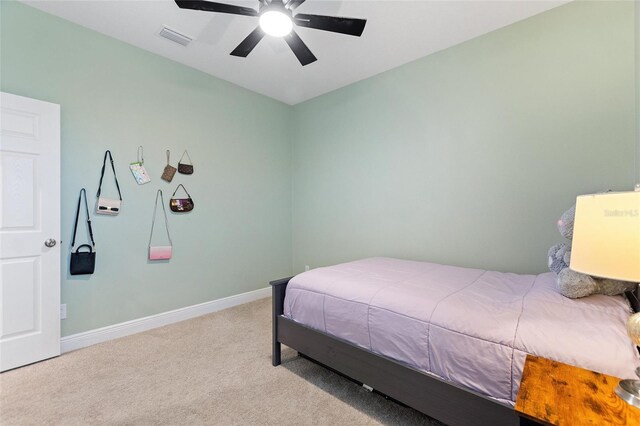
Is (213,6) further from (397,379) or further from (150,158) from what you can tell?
(397,379)

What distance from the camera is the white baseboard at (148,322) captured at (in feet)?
8.05

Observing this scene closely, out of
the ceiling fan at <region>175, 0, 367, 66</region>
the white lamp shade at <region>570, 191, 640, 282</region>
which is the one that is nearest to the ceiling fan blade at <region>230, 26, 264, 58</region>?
the ceiling fan at <region>175, 0, 367, 66</region>

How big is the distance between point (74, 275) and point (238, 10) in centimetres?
248

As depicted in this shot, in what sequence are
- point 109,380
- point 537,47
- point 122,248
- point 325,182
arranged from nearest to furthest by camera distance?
point 109,380 → point 537,47 → point 122,248 → point 325,182

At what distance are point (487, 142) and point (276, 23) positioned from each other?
6.60ft

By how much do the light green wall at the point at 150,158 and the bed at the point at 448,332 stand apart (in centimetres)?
156

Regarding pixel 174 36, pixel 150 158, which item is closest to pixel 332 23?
pixel 174 36

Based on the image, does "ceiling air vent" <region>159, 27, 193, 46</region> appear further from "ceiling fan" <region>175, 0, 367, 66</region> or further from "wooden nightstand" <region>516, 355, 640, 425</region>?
"wooden nightstand" <region>516, 355, 640, 425</region>

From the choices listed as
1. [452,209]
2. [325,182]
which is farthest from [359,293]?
[325,182]

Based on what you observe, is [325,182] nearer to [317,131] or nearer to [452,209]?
[317,131]

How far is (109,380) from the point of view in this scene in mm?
2004

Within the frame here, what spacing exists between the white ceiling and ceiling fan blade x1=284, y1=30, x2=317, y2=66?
1.12 feet

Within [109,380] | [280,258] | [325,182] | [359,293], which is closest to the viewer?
[359,293]

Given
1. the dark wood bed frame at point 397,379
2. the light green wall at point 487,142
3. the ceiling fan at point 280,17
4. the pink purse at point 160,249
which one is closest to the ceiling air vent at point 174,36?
the ceiling fan at point 280,17
